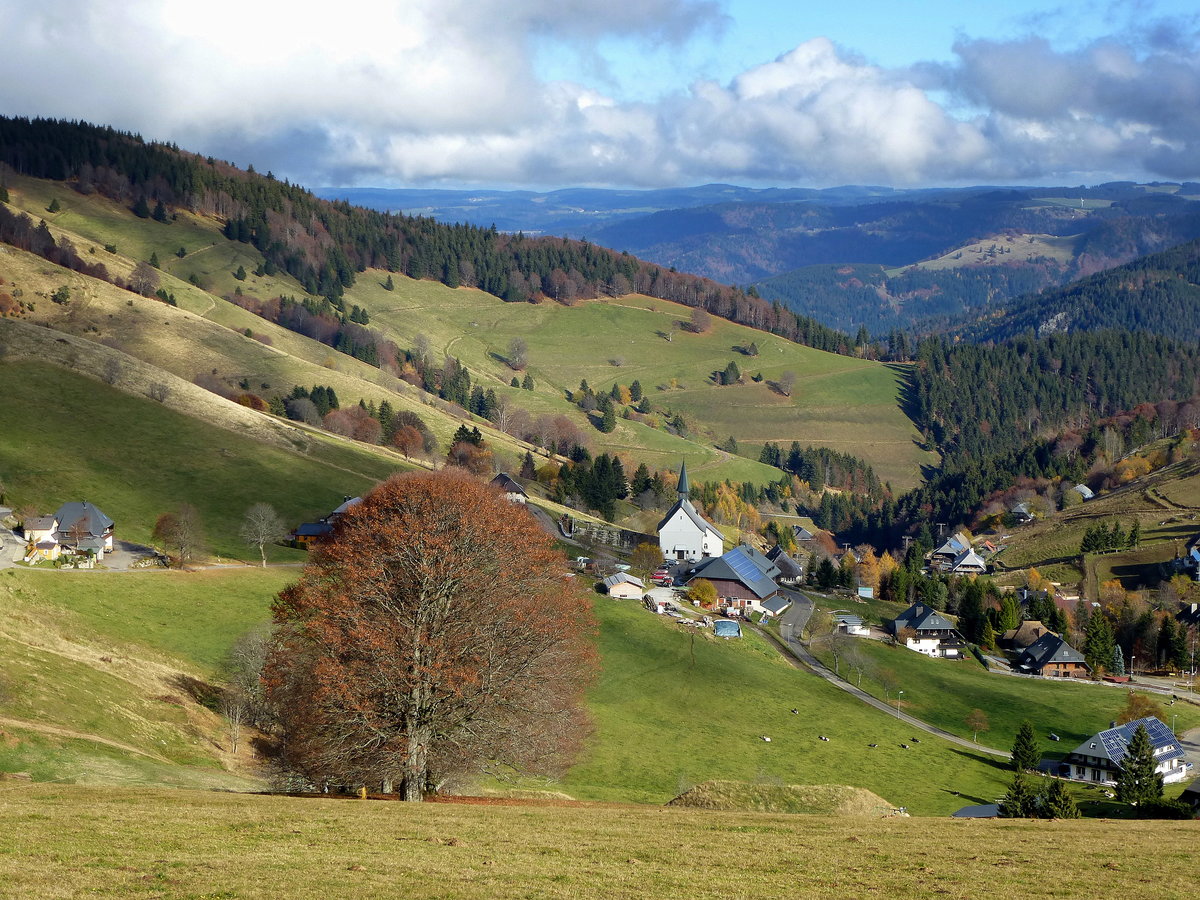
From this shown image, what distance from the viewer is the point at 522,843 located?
25.5m

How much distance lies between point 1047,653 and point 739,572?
112 feet

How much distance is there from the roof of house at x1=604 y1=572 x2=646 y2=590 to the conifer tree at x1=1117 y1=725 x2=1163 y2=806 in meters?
50.7

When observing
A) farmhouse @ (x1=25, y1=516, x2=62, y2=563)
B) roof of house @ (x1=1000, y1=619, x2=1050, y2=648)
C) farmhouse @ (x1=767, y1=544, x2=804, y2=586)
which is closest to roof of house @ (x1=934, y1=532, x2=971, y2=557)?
farmhouse @ (x1=767, y1=544, x2=804, y2=586)

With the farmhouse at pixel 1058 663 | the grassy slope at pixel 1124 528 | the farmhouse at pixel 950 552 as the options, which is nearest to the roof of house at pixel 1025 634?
the farmhouse at pixel 1058 663

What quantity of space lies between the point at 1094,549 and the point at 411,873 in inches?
6702

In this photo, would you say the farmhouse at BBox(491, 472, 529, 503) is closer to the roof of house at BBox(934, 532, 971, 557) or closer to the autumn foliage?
the roof of house at BBox(934, 532, 971, 557)

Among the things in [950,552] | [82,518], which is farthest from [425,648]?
[950,552]

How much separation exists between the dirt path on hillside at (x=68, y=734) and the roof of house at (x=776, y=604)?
3377 inches

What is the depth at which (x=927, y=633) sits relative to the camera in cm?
11775

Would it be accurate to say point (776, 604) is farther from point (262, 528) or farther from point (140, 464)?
point (140, 464)

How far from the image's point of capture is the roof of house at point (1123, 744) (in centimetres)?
7900

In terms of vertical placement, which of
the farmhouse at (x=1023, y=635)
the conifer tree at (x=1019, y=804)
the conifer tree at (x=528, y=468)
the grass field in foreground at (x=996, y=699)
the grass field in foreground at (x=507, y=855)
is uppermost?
the grass field in foreground at (x=507, y=855)

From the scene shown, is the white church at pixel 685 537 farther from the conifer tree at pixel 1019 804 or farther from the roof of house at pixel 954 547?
the conifer tree at pixel 1019 804

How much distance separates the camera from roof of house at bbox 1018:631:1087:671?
112 meters
